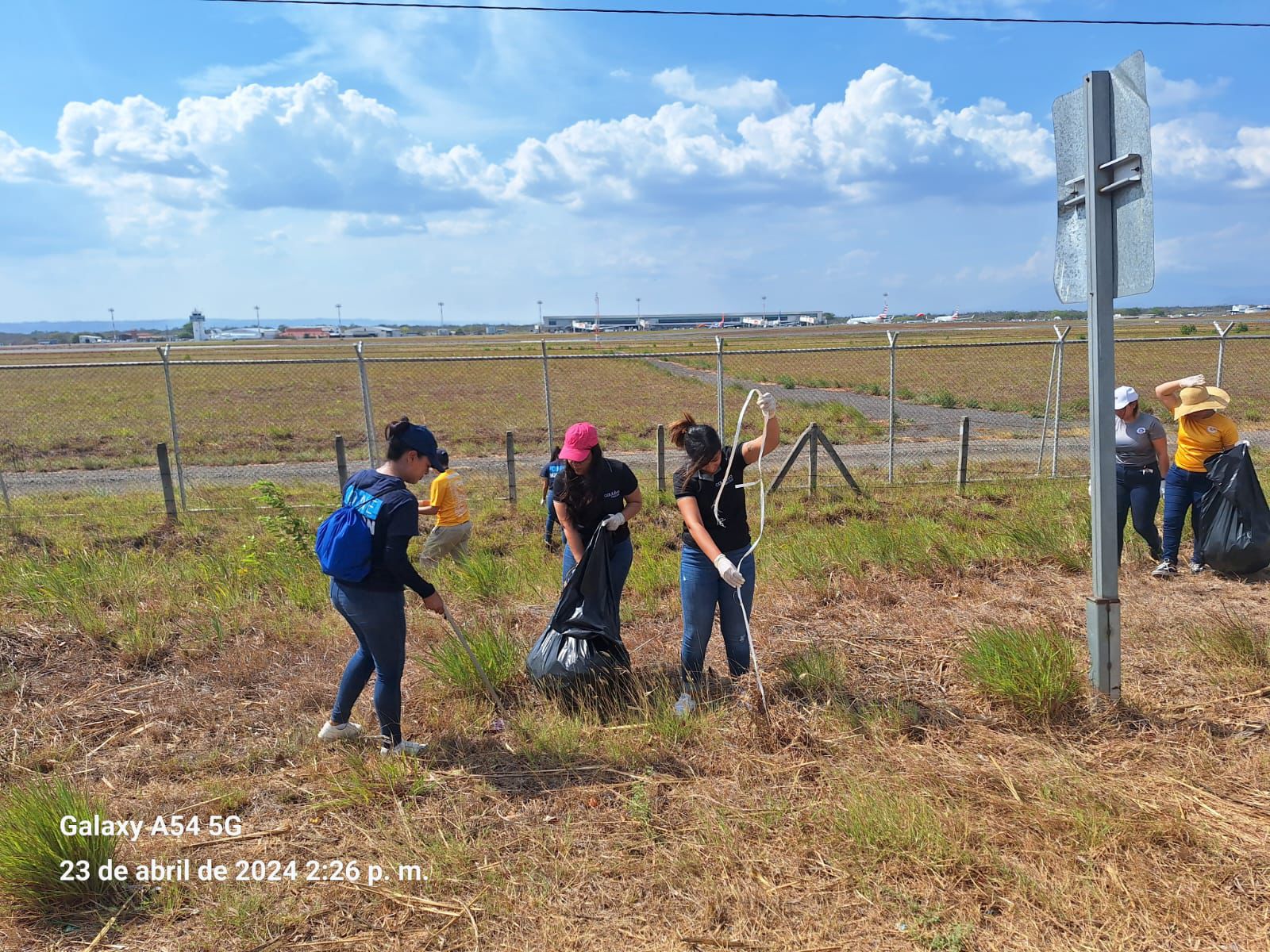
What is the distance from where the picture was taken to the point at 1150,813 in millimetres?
3199

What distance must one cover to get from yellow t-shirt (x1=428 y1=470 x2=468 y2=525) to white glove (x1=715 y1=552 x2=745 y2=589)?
345 centimetres

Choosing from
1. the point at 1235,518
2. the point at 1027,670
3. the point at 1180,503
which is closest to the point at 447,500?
the point at 1027,670

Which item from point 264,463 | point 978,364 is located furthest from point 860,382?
point 264,463

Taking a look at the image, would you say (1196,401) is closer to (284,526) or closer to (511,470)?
(511,470)

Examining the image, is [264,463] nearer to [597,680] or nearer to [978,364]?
[597,680]

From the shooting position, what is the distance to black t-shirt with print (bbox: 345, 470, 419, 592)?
377cm

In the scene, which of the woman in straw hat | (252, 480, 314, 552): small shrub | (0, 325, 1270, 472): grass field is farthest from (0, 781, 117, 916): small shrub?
the woman in straw hat

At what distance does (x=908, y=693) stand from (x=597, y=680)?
157 cm

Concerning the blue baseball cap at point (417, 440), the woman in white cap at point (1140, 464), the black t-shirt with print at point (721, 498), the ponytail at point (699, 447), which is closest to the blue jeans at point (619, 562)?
the black t-shirt with print at point (721, 498)

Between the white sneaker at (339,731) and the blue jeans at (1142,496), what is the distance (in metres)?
5.61

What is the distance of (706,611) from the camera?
441 centimetres

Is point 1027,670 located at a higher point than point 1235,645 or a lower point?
higher

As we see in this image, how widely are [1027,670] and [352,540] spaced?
314 centimetres

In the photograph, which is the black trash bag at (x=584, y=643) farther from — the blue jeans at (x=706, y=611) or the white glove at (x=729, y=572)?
the white glove at (x=729, y=572)
